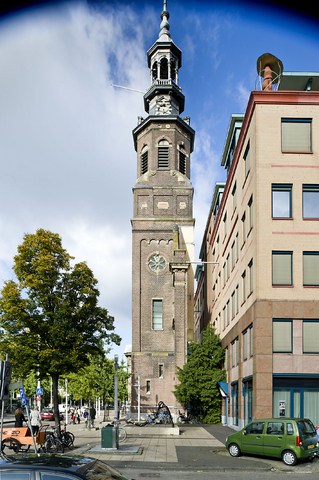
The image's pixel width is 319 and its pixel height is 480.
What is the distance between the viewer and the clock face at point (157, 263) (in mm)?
61250

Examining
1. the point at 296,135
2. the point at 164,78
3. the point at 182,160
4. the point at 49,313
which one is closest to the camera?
the point at 49,313

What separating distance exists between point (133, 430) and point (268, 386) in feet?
30.4

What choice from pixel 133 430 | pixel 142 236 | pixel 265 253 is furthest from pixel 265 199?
pixel 142 236

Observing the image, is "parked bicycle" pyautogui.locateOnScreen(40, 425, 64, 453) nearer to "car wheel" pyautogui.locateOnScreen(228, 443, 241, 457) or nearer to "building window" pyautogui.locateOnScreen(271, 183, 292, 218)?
"car wheel" pyautogui.locateOnScreen(228, 443, 241, 457)

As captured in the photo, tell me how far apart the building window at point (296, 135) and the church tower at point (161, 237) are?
28801 mm

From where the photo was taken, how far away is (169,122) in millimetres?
65812

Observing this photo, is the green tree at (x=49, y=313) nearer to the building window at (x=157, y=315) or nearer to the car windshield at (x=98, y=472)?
the car windshield at (x=98, y=472)

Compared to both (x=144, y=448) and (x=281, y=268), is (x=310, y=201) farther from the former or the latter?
(x=144, y=448)

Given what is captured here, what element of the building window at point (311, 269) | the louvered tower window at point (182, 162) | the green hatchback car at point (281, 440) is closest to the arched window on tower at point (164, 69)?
the louvered tower window at point (182, 162)

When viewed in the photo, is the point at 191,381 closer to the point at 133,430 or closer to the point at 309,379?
the point at 133,430

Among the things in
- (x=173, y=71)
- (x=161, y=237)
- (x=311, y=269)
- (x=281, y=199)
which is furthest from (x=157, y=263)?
(x=311, y=269)

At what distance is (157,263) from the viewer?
6141cm

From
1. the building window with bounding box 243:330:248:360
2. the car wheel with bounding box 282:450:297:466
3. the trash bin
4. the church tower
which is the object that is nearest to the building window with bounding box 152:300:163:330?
the church tower

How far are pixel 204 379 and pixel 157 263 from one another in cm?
1702
